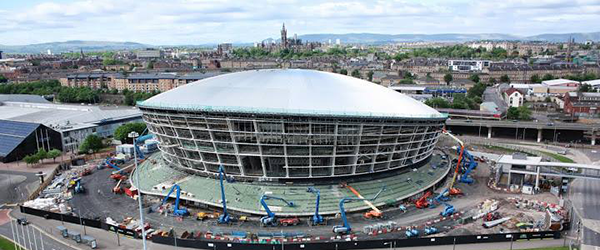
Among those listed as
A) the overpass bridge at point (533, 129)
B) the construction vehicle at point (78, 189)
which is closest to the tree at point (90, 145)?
the construction vehicle at point (78, 189)

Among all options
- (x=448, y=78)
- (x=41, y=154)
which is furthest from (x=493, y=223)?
(x=448, y=78)

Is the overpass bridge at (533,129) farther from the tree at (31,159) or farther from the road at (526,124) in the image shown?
the tree at (31,159)

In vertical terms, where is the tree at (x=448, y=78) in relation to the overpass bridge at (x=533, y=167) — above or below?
above

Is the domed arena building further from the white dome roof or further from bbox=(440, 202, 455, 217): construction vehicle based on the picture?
bbox=(440, 202, 455, 217): construction vehicle

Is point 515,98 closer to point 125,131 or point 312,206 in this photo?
point 312,206

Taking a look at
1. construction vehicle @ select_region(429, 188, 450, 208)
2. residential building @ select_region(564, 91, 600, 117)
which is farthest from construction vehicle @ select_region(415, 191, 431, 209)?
residential building @ select_region(564, 91, 600, 117)

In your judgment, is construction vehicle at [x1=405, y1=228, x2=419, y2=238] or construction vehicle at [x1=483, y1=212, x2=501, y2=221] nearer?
construction vehicle at [x1=405, y1=228, x2=419, y2=238]
